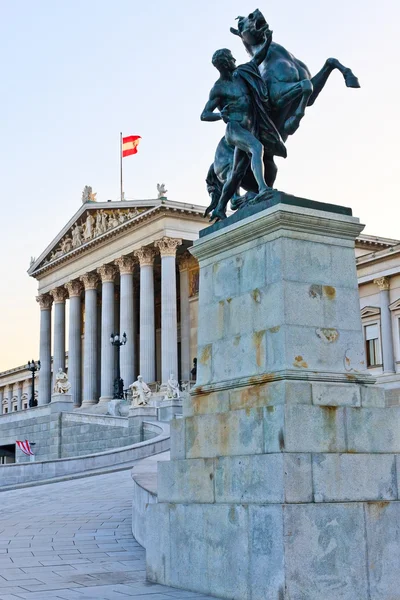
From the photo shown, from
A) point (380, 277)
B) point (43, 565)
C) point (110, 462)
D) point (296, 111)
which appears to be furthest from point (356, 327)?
point (380, 277)

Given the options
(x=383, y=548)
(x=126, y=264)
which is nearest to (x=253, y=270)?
(x=383, y=548)

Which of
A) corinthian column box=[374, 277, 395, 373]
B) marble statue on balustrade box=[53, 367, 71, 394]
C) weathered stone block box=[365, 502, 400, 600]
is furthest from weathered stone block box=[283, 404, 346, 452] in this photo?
corinthian column box=[374, 277, 395, 373]

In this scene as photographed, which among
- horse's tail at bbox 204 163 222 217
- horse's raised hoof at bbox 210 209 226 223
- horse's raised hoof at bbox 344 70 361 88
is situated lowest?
horse's raised hoof at bbox 210 209 226 223

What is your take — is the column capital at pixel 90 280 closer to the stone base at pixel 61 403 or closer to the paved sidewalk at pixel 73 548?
the stone base at pixel 61 403

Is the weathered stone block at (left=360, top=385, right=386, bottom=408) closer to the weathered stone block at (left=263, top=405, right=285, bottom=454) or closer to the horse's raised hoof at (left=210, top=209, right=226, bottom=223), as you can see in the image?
the weathered stone block at (left=263, top=405, right=285, bottom=454)

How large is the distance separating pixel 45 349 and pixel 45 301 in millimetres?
4326

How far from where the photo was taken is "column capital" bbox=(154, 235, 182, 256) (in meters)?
55.8

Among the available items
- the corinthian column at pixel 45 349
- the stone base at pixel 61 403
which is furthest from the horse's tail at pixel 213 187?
the corinthian column at pixel 45 349

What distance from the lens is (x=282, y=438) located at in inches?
305

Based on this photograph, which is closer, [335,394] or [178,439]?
[335,394]

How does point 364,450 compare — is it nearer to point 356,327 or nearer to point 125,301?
point 356,327

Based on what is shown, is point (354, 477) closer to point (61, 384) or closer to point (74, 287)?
point (61, 384)

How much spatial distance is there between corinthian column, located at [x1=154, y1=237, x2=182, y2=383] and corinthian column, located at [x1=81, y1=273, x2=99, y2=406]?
11.5 meters

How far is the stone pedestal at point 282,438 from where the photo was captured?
7492mm
